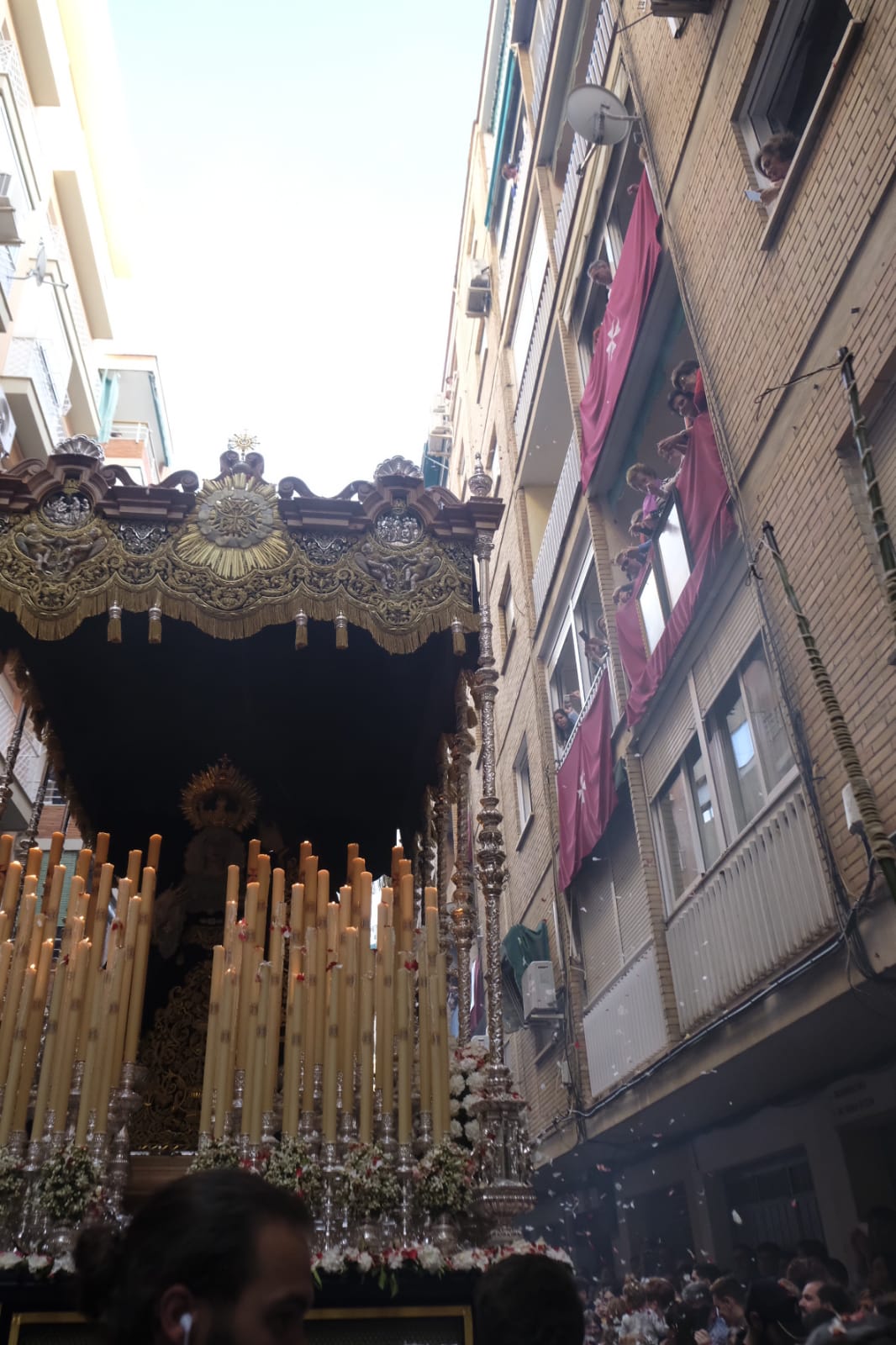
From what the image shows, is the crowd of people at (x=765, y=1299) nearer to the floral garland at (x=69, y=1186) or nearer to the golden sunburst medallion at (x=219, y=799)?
the floral garland at (x=69, y=1186)

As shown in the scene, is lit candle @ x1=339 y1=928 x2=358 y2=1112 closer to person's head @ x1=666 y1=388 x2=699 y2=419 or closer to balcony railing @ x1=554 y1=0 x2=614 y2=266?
person's head @ x1=666 y1=388 x2=699 y2=419

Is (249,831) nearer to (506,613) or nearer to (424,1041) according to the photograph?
(424,1041)

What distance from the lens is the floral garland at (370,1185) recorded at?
4.07 meters

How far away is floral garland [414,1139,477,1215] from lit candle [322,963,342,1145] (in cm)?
41

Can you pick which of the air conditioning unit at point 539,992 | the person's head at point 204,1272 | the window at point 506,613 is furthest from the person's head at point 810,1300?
the window at point 506,613

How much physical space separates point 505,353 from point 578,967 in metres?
10.6

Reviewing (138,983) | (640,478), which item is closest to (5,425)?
(640,478)

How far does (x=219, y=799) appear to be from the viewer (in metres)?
7.19

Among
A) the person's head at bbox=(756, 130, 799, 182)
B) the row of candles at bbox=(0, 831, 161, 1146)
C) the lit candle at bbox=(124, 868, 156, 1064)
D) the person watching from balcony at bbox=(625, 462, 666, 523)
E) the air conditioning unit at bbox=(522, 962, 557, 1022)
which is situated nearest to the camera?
the row of candles at bbox=(0, 831, 161, 1146)

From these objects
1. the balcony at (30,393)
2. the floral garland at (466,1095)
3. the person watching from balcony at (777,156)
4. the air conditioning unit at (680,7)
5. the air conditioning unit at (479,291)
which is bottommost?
the floral garland at (466,1095)

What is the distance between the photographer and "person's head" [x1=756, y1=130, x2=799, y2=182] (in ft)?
Result: 21.8

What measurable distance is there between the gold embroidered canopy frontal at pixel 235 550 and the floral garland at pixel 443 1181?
264 centimetres

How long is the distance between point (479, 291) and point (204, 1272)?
771 inches

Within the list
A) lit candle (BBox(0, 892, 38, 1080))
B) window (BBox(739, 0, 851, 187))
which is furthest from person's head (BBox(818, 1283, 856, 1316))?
window (BBox(739, 0, 851, 187))
